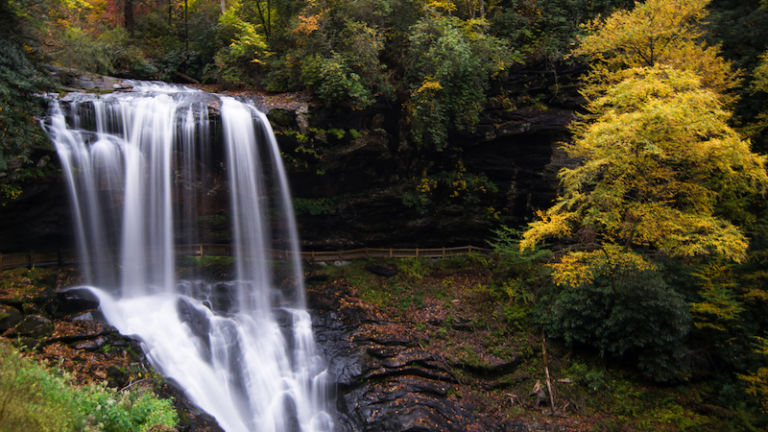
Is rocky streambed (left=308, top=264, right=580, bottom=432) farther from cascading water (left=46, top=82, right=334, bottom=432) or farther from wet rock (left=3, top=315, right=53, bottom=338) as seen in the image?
wet rock (left=3, top=315, right=53, bottom=338)

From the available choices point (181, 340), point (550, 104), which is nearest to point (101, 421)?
point (181, 340)

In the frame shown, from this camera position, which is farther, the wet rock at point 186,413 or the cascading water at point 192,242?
the cascading water at point 192,242

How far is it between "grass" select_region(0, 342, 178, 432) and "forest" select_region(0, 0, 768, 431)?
7.91 m

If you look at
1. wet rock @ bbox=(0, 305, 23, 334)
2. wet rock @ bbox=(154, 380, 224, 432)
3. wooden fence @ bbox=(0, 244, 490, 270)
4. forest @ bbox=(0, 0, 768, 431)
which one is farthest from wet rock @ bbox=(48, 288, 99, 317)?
wet rock @ bbox=(154, 380, 224, 432)

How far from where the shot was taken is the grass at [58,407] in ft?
16.0

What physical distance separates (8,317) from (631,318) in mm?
16430

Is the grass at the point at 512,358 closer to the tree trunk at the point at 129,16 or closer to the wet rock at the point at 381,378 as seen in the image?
the wet rock at the point at 381,378

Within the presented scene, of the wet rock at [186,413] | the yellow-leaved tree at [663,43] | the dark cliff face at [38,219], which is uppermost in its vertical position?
the yellow-leaved tree at [663,43]

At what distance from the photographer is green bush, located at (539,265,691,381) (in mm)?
11469

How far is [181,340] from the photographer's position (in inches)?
450

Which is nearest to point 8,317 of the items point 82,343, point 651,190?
point 82,343

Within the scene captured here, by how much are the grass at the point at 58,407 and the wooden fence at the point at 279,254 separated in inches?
306

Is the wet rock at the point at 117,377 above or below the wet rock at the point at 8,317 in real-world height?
below

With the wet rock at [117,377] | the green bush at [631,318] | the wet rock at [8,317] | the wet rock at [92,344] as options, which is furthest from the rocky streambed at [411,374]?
the wet rock at [8,317]
